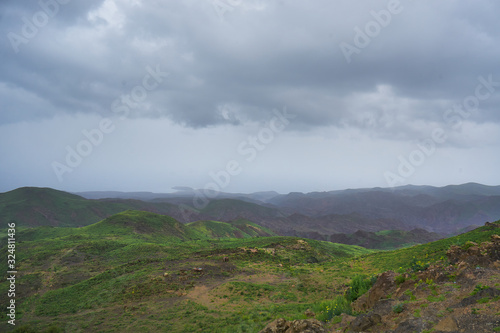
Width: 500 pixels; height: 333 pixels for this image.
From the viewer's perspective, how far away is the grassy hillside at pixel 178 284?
2172 cm

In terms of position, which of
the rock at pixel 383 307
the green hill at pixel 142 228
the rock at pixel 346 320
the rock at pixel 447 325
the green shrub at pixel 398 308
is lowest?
the green hill at pixel 142 228

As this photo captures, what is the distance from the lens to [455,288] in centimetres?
1216

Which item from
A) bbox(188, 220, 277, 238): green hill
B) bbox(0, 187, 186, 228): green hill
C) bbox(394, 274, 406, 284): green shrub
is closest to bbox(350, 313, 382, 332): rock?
bbox(394, 274, 406, 284): green shrub

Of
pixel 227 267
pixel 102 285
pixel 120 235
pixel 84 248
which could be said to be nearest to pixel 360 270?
pixel 227 267

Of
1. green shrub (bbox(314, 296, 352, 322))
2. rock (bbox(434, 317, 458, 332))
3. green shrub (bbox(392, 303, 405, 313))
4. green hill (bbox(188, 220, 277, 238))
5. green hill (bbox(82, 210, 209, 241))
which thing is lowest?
green hill (bbox(188, 220, 277, 238))

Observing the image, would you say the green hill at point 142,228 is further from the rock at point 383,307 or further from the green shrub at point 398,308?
the green shrub at point 398,308

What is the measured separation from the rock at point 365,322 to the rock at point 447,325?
7.72 feet

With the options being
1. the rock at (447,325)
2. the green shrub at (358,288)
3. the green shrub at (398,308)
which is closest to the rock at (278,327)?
the green shrub at (398,308)

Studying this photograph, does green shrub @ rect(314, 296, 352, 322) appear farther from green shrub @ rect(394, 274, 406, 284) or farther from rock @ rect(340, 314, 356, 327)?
green shrub @ rect(394, 274, 406, 284)

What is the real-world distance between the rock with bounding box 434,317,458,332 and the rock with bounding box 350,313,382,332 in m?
2.35

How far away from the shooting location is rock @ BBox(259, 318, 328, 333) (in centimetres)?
1110

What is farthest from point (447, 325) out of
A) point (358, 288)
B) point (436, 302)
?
point (358, 288)

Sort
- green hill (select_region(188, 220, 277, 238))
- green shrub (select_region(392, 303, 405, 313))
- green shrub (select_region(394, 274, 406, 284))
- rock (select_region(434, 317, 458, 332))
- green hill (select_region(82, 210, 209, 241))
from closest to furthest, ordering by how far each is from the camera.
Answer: rock (select_region(434, 317, 458, 332)) < green shrub (select_region(392, 303, 405, 313)) < green shrub (select_region(394, 274, 406, 284)) < green hill (select_region(82, 210, 209, 241)) < green hill (select_region(188, 220, 277, 238))

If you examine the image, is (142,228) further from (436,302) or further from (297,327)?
(436,302)
